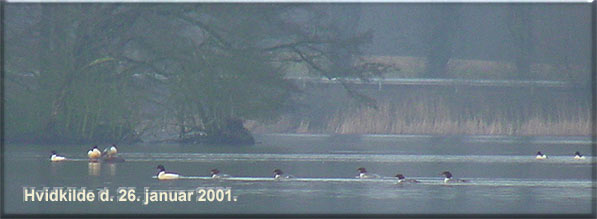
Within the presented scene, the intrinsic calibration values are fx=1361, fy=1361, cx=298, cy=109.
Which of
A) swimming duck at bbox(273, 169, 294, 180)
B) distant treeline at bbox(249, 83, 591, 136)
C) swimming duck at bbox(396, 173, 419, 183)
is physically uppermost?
distant treeline at bbox(249, 83, 591, 136)

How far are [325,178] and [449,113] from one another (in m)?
21.2

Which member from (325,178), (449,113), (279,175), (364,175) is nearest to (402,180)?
(364,175)

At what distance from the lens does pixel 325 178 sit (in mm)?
19672

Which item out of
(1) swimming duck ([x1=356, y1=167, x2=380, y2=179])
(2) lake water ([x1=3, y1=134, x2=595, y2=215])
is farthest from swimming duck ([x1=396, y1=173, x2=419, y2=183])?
(1) swimming duck ([x1=356, y1=167, x2=380, y2=179])

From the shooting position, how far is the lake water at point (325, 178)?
15156 mm

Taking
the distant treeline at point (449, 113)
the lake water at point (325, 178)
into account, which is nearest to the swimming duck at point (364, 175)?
the lake water at point (325, 178)

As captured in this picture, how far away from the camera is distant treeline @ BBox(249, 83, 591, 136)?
3869cm

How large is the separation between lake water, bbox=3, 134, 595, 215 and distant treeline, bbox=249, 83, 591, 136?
24.1 ft

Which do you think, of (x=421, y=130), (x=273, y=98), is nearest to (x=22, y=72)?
(x=273, y=98)

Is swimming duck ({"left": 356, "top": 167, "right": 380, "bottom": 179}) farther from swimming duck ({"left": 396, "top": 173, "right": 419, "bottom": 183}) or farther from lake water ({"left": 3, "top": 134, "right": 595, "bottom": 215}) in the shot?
swimming duck ({"left": 396, "top": 173, "right": 419, "bottom": 183})

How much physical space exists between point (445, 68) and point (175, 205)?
119 feet

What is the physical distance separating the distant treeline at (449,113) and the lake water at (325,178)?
7.33 metres

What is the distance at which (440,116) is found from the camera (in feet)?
132

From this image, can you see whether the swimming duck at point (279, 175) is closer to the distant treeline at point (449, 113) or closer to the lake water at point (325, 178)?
the lake water at point (325, 178)
